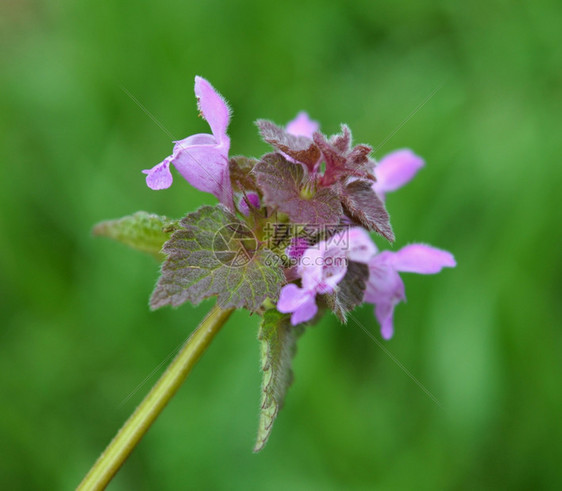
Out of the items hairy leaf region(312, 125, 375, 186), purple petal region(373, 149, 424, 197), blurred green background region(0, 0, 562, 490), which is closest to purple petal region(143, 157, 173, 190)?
hairy leaf region(312, 125, 375, 186)

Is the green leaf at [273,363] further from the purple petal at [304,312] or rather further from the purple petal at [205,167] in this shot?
the purple petal at [205,167]

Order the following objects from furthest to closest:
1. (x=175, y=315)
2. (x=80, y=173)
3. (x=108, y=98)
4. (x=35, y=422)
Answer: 1. (x=108, y=98)
2. (x=80, y=173)
3. (x=175, y=315)
4. (x=35, y=422)

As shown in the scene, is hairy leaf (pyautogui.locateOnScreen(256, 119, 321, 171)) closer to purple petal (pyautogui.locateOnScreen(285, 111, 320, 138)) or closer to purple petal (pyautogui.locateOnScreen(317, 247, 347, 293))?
purple petal (pyautogui.locateOnScreen(317, 247, 347, 293))

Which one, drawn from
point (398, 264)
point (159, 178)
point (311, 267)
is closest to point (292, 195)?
point (311, 267)

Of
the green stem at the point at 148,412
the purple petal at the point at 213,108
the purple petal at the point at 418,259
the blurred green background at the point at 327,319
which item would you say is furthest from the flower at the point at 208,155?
the blurred green background at the point at 327,319

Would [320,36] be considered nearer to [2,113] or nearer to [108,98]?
[108,98]

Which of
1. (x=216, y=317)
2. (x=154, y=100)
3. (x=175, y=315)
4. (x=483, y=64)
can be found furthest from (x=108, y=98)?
(x=216, y=317)
